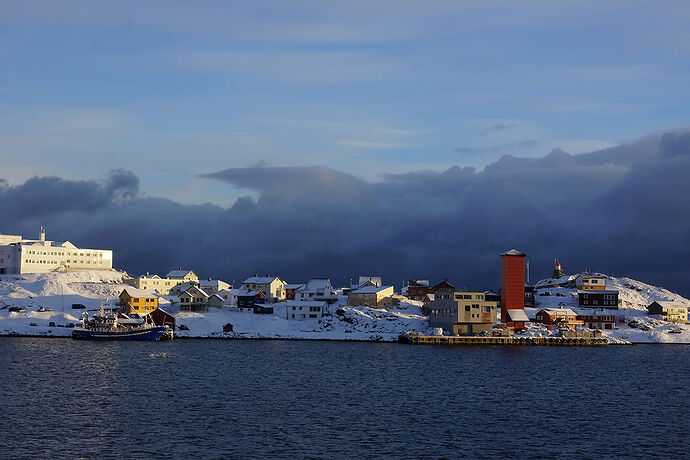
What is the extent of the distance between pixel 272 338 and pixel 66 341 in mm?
35529

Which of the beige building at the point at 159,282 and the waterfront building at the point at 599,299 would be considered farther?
the beige building at the point at 159,282

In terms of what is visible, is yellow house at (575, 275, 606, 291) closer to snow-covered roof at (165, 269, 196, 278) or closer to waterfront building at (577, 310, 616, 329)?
waterfront building at (577, 310, 616, 329)

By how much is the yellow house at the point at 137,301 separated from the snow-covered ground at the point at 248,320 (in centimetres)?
414

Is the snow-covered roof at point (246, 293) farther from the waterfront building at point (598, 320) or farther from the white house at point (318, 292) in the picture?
the waterfront building at point (598, 320)

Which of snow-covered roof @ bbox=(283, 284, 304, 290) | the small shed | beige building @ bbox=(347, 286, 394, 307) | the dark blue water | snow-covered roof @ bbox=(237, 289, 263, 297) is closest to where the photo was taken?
the dark blue water

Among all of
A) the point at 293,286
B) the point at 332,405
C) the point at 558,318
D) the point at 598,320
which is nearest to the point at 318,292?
the point at 293,286

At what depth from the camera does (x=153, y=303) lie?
149250mm

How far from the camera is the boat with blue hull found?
129m

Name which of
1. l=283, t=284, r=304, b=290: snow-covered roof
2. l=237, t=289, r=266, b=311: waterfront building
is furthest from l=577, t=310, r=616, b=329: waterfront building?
l=237, t=289, r=266, b=311: waterfront building

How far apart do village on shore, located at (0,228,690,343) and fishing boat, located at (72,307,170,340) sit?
5792 mm

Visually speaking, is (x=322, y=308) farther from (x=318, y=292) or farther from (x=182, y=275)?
(x=182, y=275)

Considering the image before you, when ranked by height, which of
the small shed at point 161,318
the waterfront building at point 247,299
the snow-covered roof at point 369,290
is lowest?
the small shed at point 161,318

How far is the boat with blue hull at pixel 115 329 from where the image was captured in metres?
129

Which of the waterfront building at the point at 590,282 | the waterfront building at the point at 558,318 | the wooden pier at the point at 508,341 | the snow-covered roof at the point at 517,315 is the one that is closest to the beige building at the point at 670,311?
the waterfront building at the point at 558,318
